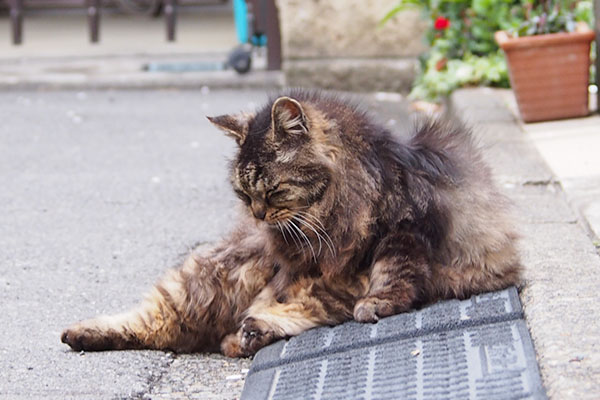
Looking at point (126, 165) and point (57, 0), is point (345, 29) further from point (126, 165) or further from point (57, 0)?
point (57, 0)

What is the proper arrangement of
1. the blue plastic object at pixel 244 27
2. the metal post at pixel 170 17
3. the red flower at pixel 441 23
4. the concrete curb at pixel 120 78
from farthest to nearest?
the metal post at pixel 170 17, the blue plastic object at pixel 244 27, the concrete curb at pixel 120 78, the red flower at pixel 441 23

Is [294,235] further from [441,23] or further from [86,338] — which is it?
[441,23]

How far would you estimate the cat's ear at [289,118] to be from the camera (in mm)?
3174

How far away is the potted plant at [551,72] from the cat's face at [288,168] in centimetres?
354

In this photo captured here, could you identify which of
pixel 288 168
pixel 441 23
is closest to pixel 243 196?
pixel 288 168

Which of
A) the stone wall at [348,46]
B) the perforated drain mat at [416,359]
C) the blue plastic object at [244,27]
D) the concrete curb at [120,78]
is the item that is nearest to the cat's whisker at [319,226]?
Answer: the perforated drain mat at [416,359]

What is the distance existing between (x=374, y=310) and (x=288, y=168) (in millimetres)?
569

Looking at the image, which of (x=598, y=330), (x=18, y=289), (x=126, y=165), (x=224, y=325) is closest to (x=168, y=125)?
(x=126, y=165)

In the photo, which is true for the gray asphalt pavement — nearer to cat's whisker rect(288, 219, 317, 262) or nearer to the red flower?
cat's whisker rect(288, 219, 317, 262)

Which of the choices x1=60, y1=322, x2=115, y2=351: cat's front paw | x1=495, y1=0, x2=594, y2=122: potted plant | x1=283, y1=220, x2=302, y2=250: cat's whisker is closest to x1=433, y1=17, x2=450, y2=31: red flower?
x1=495, y1=0, x2=594, y2=122: potted plant

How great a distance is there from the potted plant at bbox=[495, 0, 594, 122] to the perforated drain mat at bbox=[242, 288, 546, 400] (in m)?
3.46

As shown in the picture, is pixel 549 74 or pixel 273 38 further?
pixel 273 38

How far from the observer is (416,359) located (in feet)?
9.49

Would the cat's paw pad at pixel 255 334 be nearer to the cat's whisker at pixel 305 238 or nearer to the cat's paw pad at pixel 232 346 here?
the cat's paw pad at pixel 232 346
